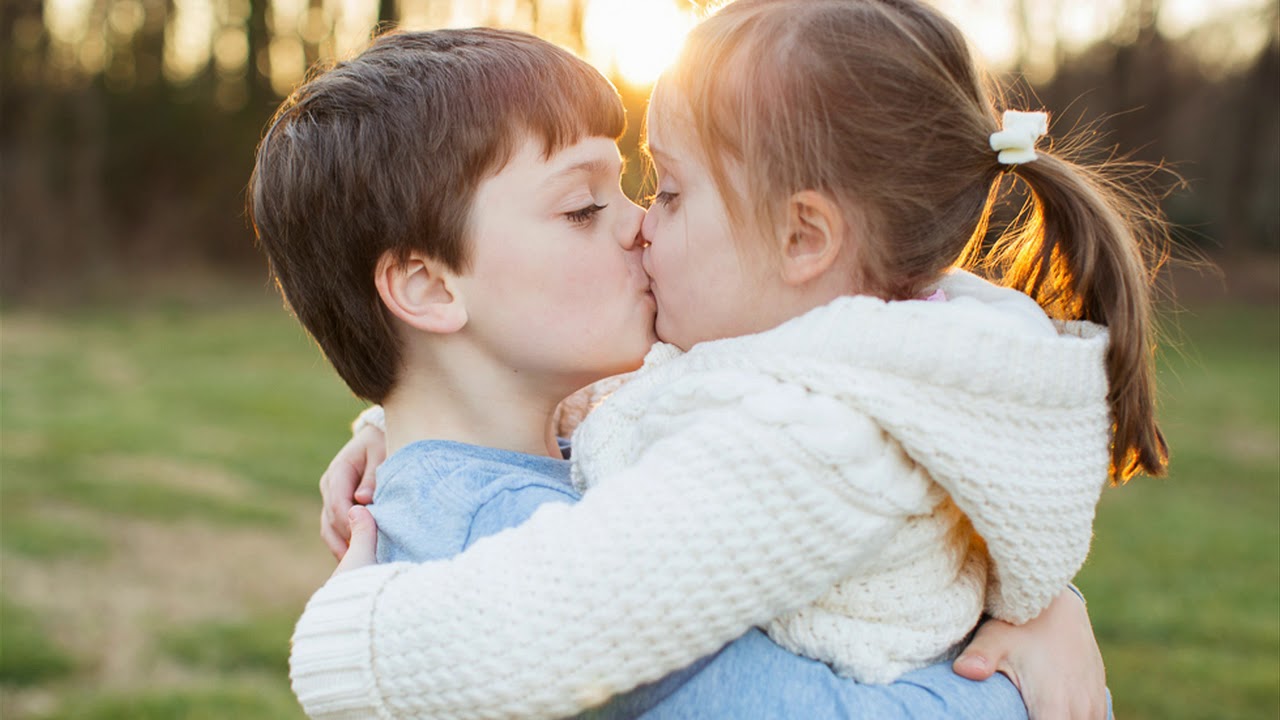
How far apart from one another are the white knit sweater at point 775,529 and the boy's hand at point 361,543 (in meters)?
0.16

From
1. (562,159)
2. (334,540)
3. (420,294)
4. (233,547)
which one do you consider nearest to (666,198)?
(562,159)

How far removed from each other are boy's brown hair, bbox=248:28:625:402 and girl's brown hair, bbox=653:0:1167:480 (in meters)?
0.26

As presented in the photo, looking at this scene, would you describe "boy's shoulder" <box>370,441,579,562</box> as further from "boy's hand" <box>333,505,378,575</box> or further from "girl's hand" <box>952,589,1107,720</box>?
"girl's hand" <box>952,589,1107,720</box>

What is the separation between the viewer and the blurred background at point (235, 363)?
17.4ft

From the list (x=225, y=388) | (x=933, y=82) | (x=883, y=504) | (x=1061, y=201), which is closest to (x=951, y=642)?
(x=883, y=504)

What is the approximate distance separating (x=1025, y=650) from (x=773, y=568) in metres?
0.58

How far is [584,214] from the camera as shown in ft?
6.87

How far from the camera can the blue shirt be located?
1644 millimetres

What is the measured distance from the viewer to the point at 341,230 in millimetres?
2086

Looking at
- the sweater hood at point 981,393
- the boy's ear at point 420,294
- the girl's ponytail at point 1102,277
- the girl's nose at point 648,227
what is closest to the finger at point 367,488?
the boy's ear at point 420,294

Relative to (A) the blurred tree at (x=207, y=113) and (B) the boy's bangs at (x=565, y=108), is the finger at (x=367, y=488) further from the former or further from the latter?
(A) the blurred tree at (x=207, y=113)

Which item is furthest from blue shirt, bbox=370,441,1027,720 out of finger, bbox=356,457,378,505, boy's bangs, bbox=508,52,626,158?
boy's bangs, bbox=508,52,626,158

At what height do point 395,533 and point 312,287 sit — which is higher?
point 312,287

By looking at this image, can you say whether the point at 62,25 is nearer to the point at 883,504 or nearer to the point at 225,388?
the point at 225,388
